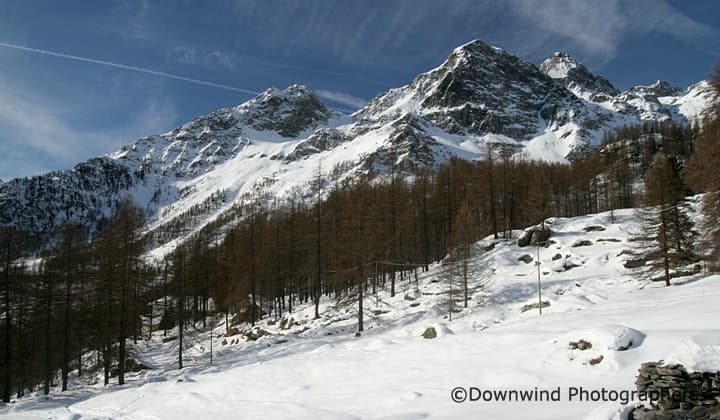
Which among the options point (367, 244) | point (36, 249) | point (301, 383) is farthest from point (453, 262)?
A: point (36, 249)

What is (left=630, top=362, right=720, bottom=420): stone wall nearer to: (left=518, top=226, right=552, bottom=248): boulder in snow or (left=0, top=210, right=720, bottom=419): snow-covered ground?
(left=0, top=210, right=720, bottom=419): snow-covered ground

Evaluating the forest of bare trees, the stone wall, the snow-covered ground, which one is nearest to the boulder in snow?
the forest of bare trees

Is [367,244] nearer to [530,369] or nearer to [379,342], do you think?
[379,342]

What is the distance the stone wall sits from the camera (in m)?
8.28

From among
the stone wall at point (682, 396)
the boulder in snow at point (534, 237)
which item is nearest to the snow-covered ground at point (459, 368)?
the stone wall at point (682, 396)

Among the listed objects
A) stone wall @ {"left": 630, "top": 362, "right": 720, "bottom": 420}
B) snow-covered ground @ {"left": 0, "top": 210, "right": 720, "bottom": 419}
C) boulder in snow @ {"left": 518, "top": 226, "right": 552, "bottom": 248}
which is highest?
boulder in snow @ {"left": 518, "top": 226, "right": 552, "bottom": 248}

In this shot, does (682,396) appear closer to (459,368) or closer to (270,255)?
(459,368)

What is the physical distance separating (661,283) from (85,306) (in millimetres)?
39125

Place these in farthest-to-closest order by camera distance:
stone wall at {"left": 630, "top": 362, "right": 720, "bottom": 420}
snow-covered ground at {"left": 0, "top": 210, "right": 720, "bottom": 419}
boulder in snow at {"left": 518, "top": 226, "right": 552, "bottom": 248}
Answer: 1. boulder in snow at {"left": 518, "top": 226, "right": 552, "bottom": 248}
2. snow-covered ground at {"left": 0, "top": 210, "right": 720, "bottom": 419}
3. stone wall at {"left": 630, "top": 362, "right": 720, "bottom": 420}

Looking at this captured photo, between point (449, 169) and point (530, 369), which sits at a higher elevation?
point (449, 169)

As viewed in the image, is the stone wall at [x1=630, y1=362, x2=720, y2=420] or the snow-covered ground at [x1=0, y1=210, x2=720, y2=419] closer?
the stone wall at [x1=630, y1=362, x2=720, y2=420]

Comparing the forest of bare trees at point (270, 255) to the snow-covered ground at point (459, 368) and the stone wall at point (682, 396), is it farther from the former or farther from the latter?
the stone wall at point (682, 396)

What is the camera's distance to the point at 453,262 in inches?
1328

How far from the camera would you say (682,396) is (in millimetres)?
8484
